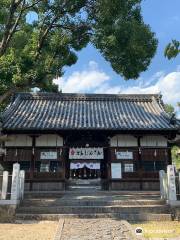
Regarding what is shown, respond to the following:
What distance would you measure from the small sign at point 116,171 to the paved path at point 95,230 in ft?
22.3

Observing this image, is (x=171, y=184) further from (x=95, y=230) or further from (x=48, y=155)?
(x=48, y=155)

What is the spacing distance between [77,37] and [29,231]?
10584 millimetres

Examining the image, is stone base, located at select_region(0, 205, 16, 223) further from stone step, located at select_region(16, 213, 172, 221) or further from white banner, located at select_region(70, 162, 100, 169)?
white banner, located at select_region(70, 162, 100, 169)

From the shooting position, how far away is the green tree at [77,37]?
47.5 ft

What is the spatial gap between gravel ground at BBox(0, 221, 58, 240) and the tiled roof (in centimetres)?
754

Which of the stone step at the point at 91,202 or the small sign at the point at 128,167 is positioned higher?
the small sign at the point at 128,167

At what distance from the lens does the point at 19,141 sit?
1897cm

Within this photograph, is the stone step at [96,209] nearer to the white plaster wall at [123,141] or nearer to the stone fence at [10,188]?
the stone fence at [10,188]

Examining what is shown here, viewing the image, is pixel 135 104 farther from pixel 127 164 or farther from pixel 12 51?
pixel 12 51

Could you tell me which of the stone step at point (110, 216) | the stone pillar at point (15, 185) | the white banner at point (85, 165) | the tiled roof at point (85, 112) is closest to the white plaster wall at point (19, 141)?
the tiled roof at point (85, 112)

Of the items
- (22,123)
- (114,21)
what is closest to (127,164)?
(22,123)

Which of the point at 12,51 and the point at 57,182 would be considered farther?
the point at 57,182

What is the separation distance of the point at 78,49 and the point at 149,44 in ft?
13.4

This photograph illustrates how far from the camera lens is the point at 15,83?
14.2 m
